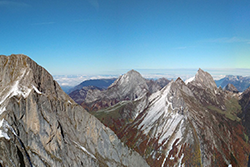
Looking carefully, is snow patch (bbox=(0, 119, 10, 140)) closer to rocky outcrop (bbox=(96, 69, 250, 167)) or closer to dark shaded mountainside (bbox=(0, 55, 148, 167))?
dark shaded mountainside (bbox=(0, 55, 148, 167))

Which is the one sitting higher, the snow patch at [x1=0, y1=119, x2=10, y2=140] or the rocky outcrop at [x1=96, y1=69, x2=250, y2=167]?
the snow patch at [x1=0, y1=119, x2=10, y2=140]

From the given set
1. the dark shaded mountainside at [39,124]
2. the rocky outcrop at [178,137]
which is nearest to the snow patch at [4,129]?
the dark shaded mountainside at [39,124]

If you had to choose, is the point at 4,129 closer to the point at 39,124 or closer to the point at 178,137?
the point at 39,124

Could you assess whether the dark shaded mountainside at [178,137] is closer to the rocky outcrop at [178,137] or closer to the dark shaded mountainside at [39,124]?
the rocky outcrop at [178,137]

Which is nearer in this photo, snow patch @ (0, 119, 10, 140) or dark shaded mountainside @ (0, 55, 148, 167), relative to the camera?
snow patch @ (0, 119, 10, 140)

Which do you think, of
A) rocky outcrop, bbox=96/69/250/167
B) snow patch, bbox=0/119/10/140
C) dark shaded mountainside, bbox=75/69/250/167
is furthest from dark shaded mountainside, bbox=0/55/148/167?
dark shaded mountainside, bbox=75/69/250/167

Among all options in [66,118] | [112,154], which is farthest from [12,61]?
[112,154]

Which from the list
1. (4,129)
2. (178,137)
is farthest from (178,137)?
(4,129)

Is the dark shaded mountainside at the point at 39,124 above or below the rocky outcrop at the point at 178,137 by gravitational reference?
above
